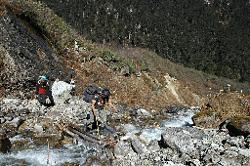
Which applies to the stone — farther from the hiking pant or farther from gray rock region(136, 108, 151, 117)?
gray rock region(136, 108, 151, 117)

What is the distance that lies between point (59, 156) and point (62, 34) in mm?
21202

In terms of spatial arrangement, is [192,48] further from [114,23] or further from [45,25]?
[45,25]

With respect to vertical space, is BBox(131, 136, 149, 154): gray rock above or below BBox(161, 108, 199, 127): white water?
above

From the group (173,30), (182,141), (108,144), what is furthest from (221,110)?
(173,30)

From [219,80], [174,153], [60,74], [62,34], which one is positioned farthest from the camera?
[219,80]

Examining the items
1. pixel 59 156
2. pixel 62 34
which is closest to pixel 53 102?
pixel 59 156

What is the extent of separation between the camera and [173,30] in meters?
176

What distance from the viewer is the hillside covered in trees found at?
155 m

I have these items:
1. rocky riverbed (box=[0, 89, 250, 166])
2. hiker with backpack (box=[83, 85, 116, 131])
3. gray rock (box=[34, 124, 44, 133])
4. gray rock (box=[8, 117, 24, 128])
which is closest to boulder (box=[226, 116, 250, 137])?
rocky riverbed (box=[0, 89, 250, 166])

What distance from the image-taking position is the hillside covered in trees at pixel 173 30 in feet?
509

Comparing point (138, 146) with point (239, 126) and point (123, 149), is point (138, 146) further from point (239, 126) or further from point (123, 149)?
point (239, 126)

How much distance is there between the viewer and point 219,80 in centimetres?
15200

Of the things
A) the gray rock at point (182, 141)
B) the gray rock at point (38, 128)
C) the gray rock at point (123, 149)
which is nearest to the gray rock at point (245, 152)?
the gray rock at point (182, 141)

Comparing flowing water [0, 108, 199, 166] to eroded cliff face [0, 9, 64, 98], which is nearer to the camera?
flowing water [0, 108, 199, 166]
